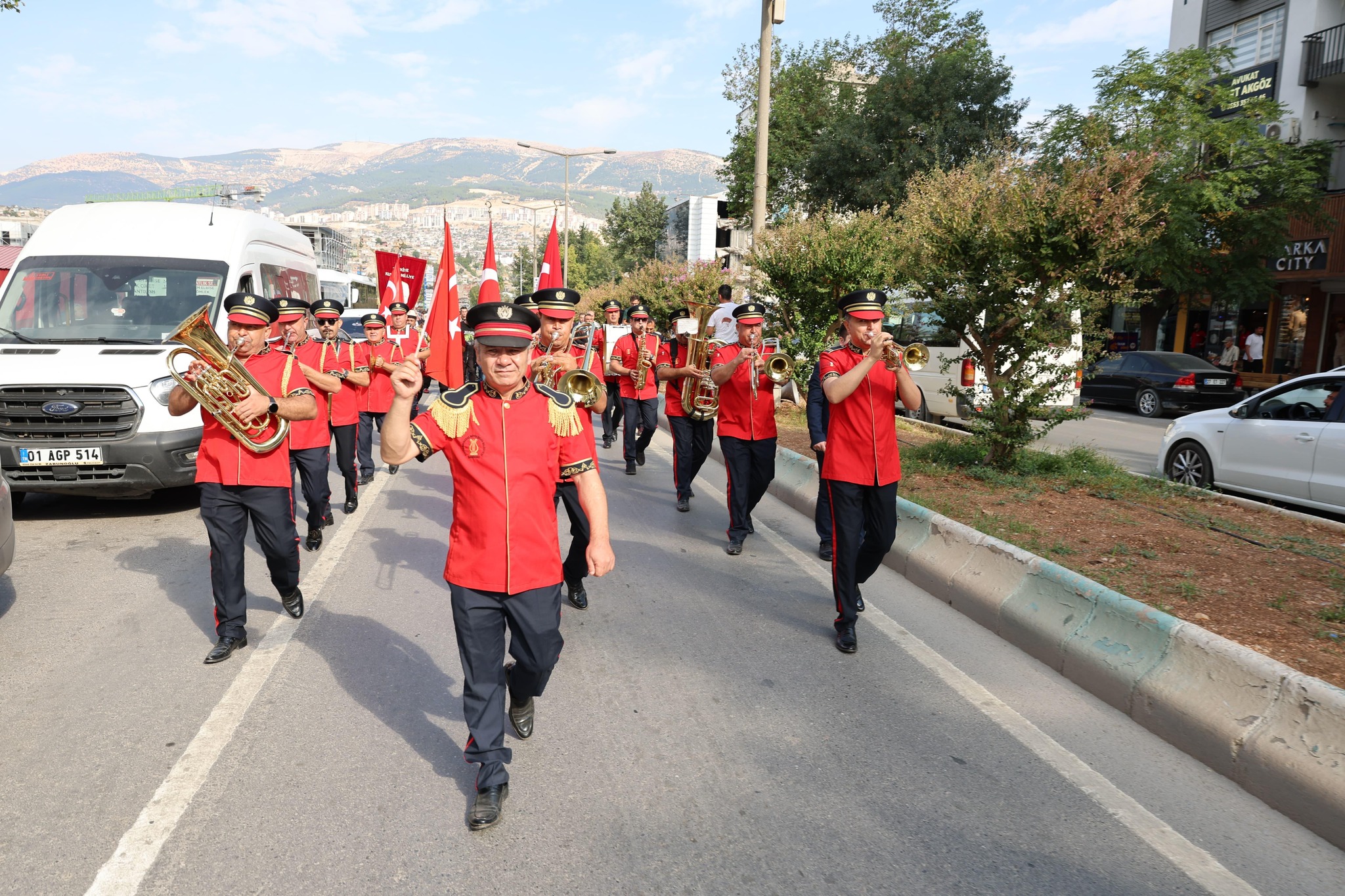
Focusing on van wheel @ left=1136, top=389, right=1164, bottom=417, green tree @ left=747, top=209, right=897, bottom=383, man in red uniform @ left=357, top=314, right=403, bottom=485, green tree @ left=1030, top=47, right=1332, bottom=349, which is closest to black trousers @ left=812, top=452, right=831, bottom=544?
man in red uniform @ left=357, top=314, right=403, bottom=485

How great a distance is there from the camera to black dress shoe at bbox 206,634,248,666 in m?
4.90

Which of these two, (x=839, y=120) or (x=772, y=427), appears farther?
(x=839, y=120)

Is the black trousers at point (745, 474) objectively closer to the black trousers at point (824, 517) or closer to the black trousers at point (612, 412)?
the black trousers at point (824, 517)

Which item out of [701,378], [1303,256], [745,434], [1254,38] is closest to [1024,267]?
[701,378]

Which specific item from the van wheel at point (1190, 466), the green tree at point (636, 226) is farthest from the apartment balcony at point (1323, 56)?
the green tree at point (636, 226)

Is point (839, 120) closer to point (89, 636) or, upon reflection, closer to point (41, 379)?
point (41, 379)

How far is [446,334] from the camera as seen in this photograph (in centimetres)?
635

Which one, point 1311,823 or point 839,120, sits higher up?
point 839,120

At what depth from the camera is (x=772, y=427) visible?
7781 mm

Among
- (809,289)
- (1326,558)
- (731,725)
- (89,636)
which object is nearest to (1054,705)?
(731,725)

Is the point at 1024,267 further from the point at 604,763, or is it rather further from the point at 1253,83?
the point at 1253,83

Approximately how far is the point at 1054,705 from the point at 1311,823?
4.01 ft

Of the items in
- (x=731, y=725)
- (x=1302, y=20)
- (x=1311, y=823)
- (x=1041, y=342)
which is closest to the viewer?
(x=1311, y=823)

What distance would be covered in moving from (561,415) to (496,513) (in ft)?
1.47
